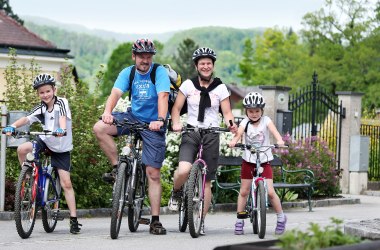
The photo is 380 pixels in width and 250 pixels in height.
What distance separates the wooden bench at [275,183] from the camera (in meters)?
17.8

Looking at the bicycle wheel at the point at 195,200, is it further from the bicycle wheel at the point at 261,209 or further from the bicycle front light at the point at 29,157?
the bicycle front light at the point at 29,157

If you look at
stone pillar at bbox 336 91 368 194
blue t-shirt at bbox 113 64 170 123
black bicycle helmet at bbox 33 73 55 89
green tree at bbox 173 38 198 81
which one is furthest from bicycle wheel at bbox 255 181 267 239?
green tree at bbox 173 38 198 81

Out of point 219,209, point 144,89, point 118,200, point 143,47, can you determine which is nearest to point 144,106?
point 144,89

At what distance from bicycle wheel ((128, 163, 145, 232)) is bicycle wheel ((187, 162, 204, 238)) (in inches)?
23.3

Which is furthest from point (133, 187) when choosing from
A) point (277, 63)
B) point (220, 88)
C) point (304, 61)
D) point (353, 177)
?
point (277, 63)

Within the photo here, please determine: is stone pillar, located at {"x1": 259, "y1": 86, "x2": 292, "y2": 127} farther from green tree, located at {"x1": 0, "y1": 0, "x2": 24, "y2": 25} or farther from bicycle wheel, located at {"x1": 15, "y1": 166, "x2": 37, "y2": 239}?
green tree, located at {"x1": 0, "y1": 0, "x2": 24, "y2": 25}

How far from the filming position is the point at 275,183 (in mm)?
18406

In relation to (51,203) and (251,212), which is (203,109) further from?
(51,203)

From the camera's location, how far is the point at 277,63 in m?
92.8

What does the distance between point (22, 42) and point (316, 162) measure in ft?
100

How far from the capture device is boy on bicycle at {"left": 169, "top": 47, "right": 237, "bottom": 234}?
11727 millimetres

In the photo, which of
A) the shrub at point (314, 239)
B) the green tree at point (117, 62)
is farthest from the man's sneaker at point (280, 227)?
the green tree at point (117, 62)

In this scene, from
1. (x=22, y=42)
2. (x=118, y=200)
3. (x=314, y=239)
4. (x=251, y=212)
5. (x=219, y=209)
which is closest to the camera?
(x=314, y=239)

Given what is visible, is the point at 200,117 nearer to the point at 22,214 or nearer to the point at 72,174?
the point at 22,214
